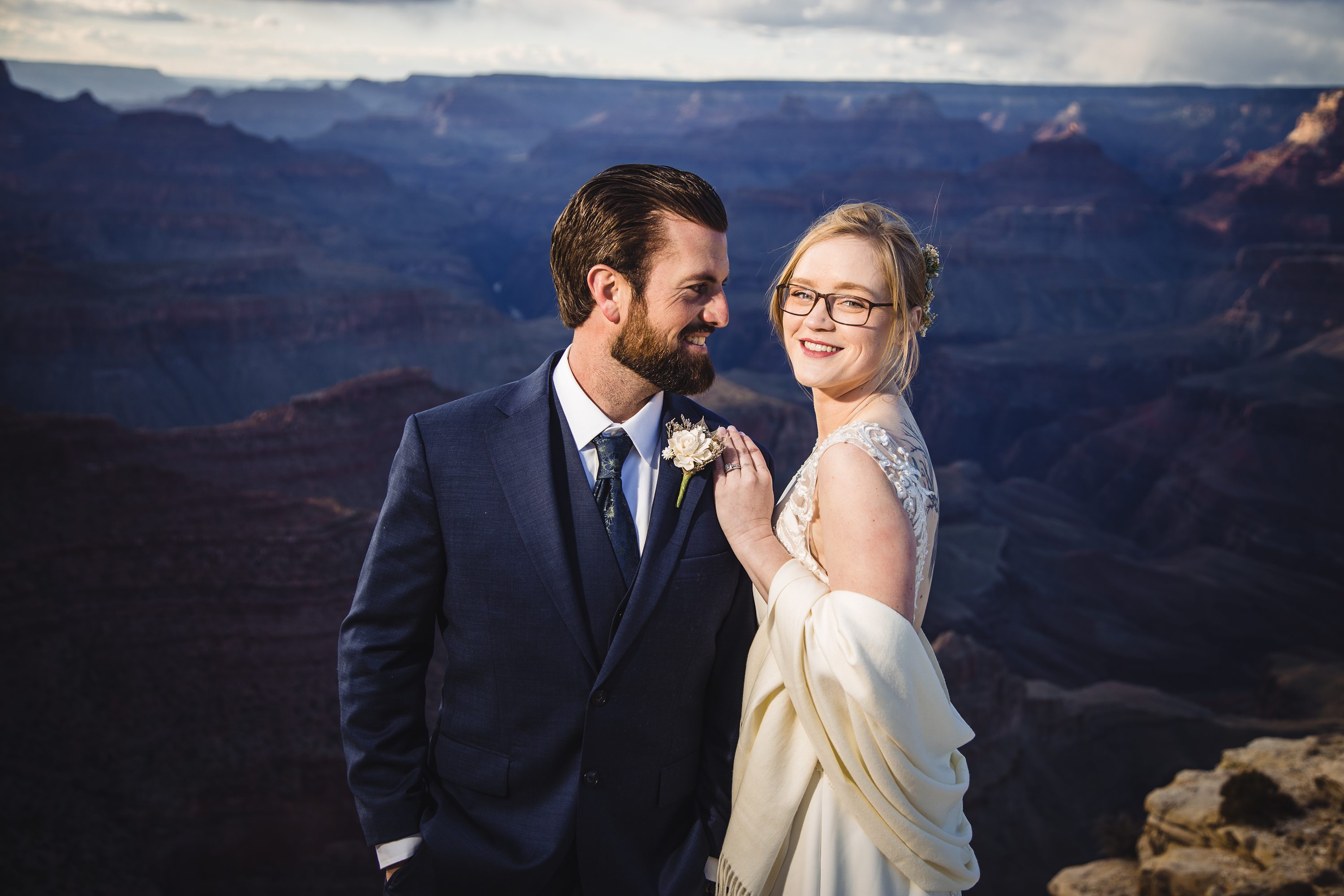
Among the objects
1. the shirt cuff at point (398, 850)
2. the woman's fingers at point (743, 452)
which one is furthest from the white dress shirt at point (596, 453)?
the woman's fingers at point (743, 452)

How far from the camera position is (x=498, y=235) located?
94938 millimetres

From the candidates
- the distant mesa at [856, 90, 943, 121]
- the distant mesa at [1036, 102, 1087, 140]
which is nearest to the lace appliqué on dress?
the distant mesa at [856, 90, 943, 121]

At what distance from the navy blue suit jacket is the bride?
21 cm

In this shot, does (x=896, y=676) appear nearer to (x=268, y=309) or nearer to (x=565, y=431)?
(x=565, y=431)

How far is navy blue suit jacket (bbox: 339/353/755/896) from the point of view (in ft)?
8.80

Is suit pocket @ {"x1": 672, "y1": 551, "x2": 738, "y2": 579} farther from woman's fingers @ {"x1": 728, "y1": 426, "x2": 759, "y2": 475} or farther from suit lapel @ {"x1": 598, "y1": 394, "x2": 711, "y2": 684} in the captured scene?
woman's fingers @ {"x1": 728, "y1": 426, "x2": 759, "y2": 475}

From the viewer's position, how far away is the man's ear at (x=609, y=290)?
2.72 meters

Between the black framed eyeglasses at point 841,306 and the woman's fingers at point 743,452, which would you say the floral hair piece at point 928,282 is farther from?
the woman's fingers at point 743,452

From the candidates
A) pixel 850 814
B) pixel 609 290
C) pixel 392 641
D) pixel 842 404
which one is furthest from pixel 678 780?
pixel 609 290

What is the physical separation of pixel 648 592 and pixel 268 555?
64.8 ft

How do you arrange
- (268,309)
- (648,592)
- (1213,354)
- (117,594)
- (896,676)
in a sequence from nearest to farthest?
(896,676) < (648,592) < (117,594) < (268,309) < (1213,354)

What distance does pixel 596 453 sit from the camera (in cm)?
281

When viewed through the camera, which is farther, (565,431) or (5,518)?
(5,518)

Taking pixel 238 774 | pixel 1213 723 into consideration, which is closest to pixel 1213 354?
pixel 1213 723
